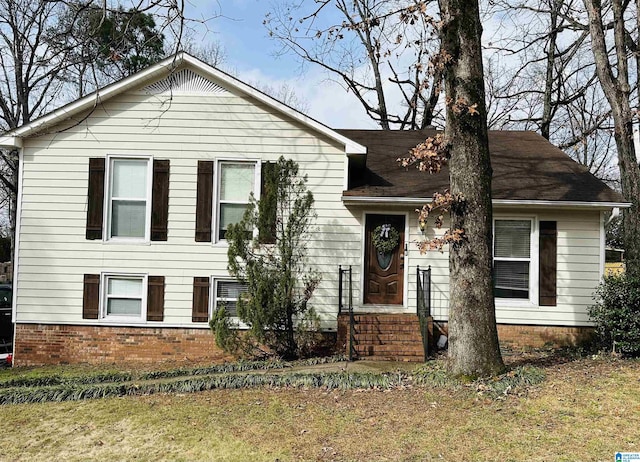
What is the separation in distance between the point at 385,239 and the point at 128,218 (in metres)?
5.29

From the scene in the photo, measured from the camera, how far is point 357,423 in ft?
18.7

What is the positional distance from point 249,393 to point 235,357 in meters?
2.89

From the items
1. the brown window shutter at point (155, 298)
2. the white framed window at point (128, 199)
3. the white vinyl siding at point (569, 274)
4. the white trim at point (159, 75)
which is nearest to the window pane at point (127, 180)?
the white framed window at point (128, 199)

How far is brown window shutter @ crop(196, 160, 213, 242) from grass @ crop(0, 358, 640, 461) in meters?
3.92

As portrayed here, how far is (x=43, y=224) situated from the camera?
10281mm

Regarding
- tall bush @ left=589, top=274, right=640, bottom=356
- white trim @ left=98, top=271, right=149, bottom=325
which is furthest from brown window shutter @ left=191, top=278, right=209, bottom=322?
tall bush @ left=589, top=274, right=640, bottom=356

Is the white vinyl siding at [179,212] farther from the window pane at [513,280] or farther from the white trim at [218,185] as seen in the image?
the window pane at [513,280]

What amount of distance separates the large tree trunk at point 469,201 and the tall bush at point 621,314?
9.10ft

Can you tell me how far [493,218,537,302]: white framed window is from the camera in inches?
402

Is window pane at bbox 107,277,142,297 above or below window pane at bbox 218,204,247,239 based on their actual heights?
below

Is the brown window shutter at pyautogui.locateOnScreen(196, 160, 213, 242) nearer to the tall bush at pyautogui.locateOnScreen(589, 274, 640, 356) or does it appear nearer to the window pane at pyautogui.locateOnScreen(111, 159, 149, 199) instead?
the window pane at pyautogui.locateOnScreen(111, 159, 149, 199)

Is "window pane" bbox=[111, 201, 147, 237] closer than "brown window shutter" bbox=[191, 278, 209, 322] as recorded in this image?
No

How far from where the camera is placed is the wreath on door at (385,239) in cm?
1031

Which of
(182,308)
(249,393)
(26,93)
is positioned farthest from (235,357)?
(26,93)
